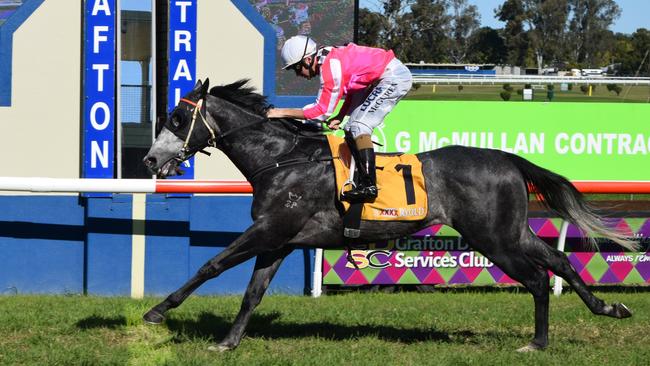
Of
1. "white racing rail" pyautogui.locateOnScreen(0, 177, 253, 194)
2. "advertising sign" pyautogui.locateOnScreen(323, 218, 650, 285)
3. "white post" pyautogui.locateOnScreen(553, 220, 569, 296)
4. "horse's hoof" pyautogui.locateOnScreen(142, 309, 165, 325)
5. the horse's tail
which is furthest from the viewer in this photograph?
"white post" pyautogui.locateOnScreen(553, 220, 569, 296)

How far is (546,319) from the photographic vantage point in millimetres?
7008

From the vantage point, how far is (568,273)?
7152 mm

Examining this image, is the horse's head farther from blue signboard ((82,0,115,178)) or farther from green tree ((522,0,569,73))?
green tree ((522,0,569,73))

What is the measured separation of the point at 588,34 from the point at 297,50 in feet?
241

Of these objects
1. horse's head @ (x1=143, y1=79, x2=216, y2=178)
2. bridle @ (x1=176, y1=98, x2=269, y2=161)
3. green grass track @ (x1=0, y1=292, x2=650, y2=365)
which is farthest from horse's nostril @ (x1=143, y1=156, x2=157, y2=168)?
green grass track @ (x1=0, y1=292, x2=650, y2=365)

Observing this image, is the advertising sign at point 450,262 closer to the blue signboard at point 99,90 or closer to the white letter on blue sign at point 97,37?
the blue signboard at point 99,90

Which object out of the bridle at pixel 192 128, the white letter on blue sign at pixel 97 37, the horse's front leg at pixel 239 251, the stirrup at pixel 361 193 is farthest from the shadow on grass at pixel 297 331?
the white letter on blue sign at pixel 97 37

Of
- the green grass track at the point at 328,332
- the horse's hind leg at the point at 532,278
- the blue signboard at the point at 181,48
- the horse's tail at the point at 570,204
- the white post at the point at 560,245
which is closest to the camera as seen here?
the green grass track at the point at 328,332

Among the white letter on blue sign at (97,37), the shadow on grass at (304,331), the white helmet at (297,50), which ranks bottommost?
the shadow on grass at (304,331)

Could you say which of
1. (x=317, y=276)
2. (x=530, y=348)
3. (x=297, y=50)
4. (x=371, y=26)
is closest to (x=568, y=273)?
(x=530, y=348)

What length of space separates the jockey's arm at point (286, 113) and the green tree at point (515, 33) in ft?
223

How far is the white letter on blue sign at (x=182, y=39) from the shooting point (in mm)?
9336

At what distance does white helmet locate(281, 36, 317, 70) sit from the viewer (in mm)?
6734

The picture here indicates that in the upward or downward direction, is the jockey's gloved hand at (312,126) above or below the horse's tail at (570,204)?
above
